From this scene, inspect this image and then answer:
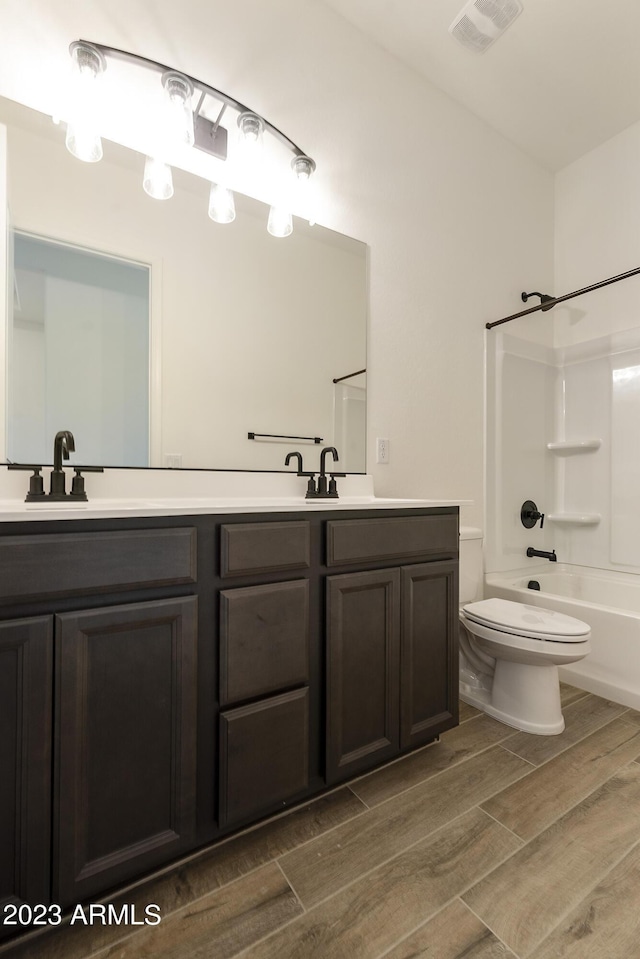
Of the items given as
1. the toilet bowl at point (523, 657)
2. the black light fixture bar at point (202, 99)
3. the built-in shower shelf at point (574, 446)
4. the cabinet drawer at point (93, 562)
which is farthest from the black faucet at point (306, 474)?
the built-in shower shelf at point (574, 446)

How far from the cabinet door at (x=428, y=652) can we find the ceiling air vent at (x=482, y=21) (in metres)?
2.22

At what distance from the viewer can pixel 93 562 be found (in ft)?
3.02

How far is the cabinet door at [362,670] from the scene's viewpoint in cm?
127

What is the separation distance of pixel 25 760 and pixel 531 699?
1650mm

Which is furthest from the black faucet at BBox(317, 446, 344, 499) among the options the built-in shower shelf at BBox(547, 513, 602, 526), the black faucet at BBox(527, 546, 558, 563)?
the built-in shower shelf at BBox(547, 513, 602, 526)

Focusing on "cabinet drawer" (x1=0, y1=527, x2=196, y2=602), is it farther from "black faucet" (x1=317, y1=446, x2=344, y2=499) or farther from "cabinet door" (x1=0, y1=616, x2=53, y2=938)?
"black faucet" (x1=317, y1=446, x2=344, y2=499)

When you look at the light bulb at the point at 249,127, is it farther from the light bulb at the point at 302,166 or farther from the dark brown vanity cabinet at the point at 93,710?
the dark brown vanity cabinet at the point at 93,710

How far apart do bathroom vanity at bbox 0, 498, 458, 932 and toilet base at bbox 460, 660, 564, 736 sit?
518 mm

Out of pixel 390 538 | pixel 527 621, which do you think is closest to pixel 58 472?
pixel 390 538

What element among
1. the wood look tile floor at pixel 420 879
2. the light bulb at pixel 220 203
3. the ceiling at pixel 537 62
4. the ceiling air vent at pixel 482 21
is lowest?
the wood look tile floor at pixel 420 879

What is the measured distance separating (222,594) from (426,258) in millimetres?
1872

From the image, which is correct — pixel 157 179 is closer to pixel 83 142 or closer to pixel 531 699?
pixel 83 142

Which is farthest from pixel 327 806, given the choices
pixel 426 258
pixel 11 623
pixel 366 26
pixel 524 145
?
pixel 524 145

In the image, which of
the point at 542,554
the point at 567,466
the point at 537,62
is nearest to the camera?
the point at 537,62
